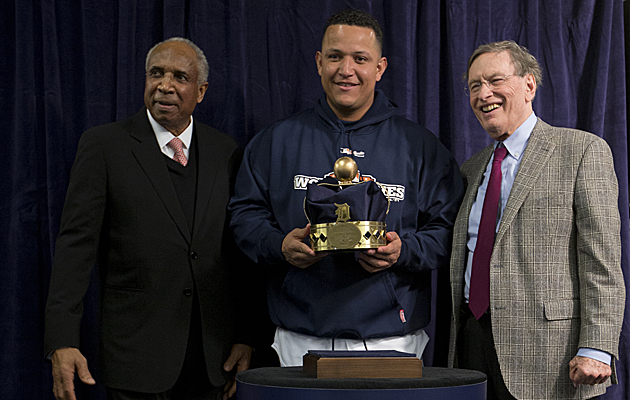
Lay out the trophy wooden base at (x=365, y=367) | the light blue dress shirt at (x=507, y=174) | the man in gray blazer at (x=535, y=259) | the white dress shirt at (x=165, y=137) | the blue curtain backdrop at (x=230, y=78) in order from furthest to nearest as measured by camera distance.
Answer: the blue curtain backdrop at (x=230, y=78) → the white dress shirt at (x=165, y=137) → the light blue dress shirt at (x=507, y=174) → the man in gray blazer at (x=535, y=259) → the trophy wooden base at (x=365, y=367)

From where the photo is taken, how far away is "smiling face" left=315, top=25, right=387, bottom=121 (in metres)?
2.03

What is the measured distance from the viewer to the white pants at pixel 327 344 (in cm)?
189

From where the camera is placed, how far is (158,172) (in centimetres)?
199

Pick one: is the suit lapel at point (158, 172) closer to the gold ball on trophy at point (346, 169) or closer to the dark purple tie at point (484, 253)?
the gold ball on trophy at point (346, 169)

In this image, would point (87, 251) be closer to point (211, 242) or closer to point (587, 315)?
point (211, 242)

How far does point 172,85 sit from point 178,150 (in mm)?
224

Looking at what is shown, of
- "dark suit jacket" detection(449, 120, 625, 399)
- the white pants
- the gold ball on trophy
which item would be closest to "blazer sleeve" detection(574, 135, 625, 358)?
"dark suit jacket" detection(449, 120, 625, 399)

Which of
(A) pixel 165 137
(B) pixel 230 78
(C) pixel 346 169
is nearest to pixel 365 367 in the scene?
(C) pixel 346 169

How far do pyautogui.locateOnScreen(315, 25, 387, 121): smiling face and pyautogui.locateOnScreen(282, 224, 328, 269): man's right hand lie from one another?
1.79 ft

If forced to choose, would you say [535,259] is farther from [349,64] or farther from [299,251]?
[349,64]

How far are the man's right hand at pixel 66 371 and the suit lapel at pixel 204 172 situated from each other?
54cm

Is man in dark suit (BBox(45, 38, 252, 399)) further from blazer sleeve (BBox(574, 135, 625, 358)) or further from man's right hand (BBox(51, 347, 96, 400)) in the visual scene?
blazer sleeve (BBox(574, 135, 625, 358))

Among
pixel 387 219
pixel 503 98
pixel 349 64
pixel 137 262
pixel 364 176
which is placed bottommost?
pixel 137 262

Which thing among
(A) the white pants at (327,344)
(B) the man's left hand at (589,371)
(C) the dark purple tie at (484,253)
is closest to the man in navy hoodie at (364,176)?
(A) the white pants at (327,344)
